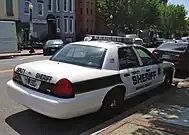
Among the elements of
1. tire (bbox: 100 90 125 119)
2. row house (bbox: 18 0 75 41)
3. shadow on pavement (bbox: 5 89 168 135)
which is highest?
row house (bbox: 18 0 75 41)

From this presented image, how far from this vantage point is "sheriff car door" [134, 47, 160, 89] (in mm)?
6758

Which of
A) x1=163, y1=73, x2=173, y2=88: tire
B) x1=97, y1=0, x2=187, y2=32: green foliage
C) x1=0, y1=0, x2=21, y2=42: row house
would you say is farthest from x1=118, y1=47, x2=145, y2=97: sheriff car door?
x1=97, y1=0, x2=187, y2=32: green foliage

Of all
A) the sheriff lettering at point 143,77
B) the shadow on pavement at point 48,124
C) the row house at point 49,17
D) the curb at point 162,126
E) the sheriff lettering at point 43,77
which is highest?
the row house at point 49,17

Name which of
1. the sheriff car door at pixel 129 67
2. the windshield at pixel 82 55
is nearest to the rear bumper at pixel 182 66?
the sheriff car door at pixel 129 67

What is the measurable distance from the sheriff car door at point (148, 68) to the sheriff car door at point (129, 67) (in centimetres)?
26

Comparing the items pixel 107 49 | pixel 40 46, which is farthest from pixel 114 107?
pixel 40 46

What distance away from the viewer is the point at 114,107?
19.4 feet

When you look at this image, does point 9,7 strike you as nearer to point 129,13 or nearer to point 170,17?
point 129,13

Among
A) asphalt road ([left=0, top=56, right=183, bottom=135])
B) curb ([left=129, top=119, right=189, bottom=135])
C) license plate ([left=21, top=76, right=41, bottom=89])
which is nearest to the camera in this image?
curb ([left=129, top=119, right=189, bottom=135])

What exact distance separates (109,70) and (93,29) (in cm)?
4139

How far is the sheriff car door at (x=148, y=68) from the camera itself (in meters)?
6.76

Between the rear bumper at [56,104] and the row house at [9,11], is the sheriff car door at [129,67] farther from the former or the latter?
the row house at [9,11]

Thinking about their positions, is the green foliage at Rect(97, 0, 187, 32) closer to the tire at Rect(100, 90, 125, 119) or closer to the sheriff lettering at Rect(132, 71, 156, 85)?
the sheriff lettering at Rect(132, 71, 156, 85)

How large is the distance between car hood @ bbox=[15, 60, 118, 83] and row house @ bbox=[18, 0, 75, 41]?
97.9 ft
